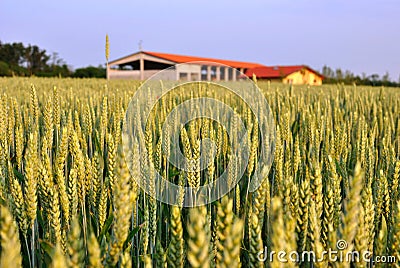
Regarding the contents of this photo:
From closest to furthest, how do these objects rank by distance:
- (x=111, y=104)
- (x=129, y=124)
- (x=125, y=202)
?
1. (x=125, y=202)
2. (x=129, y=124)
3. (x=111, y=104)

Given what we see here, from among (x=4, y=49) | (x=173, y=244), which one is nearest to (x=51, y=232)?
(x=173, y=244)

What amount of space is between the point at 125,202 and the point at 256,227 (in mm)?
189

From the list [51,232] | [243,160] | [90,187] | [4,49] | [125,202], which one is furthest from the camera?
[4,49]

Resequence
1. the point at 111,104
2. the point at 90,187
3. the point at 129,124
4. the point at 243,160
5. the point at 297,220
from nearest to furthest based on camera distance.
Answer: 1. the point at 297,220
2. the point at 90,187
3. the point at 243,160
4. the point at 129,124
5. the point at 111,104

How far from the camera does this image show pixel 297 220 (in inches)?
27.5

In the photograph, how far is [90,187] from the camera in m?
1.03

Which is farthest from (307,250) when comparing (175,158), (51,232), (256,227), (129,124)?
(129,124)

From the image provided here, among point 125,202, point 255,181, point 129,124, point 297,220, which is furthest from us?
point 129,124

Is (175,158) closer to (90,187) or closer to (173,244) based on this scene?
(90,187)

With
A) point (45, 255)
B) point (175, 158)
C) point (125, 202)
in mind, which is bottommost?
point (45, 255)

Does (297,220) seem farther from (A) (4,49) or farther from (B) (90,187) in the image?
(A) (4,49)

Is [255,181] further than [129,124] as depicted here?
No

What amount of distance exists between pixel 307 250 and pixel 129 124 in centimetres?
91

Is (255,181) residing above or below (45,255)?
above
